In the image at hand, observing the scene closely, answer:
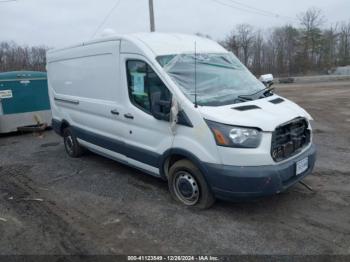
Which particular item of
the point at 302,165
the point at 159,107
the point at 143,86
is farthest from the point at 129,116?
the point at 302,165

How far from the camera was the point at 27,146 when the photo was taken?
864cm

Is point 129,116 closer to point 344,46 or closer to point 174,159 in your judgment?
point 174,159

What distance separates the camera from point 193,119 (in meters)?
3.93

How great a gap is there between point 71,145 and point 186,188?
3.61 metres

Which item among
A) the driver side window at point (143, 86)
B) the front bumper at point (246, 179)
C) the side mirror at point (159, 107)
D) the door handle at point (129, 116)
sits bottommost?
the front bumper at point (246, 179)

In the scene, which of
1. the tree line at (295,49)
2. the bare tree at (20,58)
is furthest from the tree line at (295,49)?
the bare tree at (20,58)

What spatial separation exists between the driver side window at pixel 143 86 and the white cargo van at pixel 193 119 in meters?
0.01

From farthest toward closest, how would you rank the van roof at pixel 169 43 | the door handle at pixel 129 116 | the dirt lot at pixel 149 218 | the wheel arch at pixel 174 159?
the door handle at pixel 129 116 → the van roof at pixel 169 43 → the wheel arch at pixel 174 159 → the dirt lot at pixel 149 218

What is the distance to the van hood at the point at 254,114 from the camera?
370 cm

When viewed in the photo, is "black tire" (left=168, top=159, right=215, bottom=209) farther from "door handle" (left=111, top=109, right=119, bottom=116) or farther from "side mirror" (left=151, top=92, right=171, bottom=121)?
"door handle" (left=111, top=109, right=119, bottom=116)

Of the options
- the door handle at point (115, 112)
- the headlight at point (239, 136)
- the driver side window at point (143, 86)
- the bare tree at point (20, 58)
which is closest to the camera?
the headlight at point (239, 136)

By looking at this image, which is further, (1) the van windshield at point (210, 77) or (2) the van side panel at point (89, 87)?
(2) the van side panel at point (89, 87)

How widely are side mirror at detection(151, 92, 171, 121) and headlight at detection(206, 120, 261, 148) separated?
31.2 inches

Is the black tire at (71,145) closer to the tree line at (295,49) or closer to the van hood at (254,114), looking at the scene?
the van hood at (254,114)
